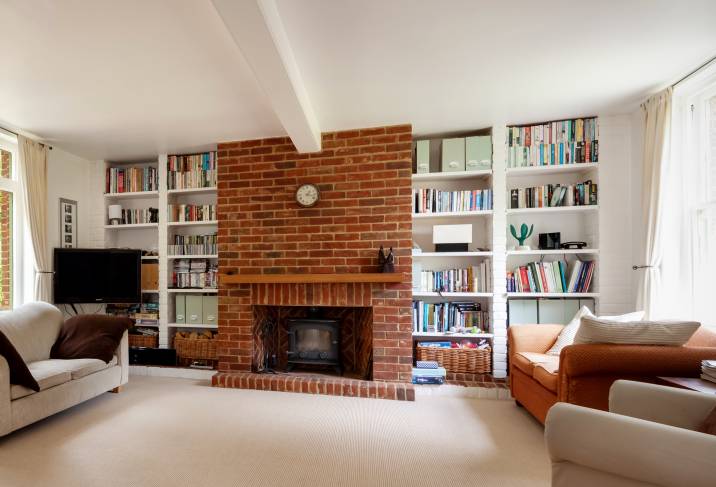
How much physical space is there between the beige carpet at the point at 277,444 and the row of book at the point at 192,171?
2.27 m

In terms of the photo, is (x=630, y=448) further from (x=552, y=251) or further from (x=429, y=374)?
(x=552, y=251)

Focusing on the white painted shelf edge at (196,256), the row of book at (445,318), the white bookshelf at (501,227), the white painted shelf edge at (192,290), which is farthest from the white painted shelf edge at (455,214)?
the white painted shelf edge at (192,290)

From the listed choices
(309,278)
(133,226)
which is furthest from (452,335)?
(133,226)

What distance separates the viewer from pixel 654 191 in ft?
8.83

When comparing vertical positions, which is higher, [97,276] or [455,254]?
[455,254]

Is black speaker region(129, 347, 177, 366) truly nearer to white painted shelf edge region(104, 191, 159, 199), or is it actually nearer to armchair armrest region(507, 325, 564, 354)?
white painted shelf edge region(104, 191, 159, 199)

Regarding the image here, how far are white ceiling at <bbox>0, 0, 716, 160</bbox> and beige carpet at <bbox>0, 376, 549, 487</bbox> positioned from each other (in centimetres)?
250

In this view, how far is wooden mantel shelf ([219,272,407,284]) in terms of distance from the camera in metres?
3.02

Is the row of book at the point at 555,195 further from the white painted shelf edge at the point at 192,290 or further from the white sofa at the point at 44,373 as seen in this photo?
the white sofa at the point at 44,373

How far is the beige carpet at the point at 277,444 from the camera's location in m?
1.84

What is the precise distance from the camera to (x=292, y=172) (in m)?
3.43

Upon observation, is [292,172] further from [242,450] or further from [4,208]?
[4,208]

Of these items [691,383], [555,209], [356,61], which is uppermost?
[356,61]

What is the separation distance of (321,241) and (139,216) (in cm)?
252
